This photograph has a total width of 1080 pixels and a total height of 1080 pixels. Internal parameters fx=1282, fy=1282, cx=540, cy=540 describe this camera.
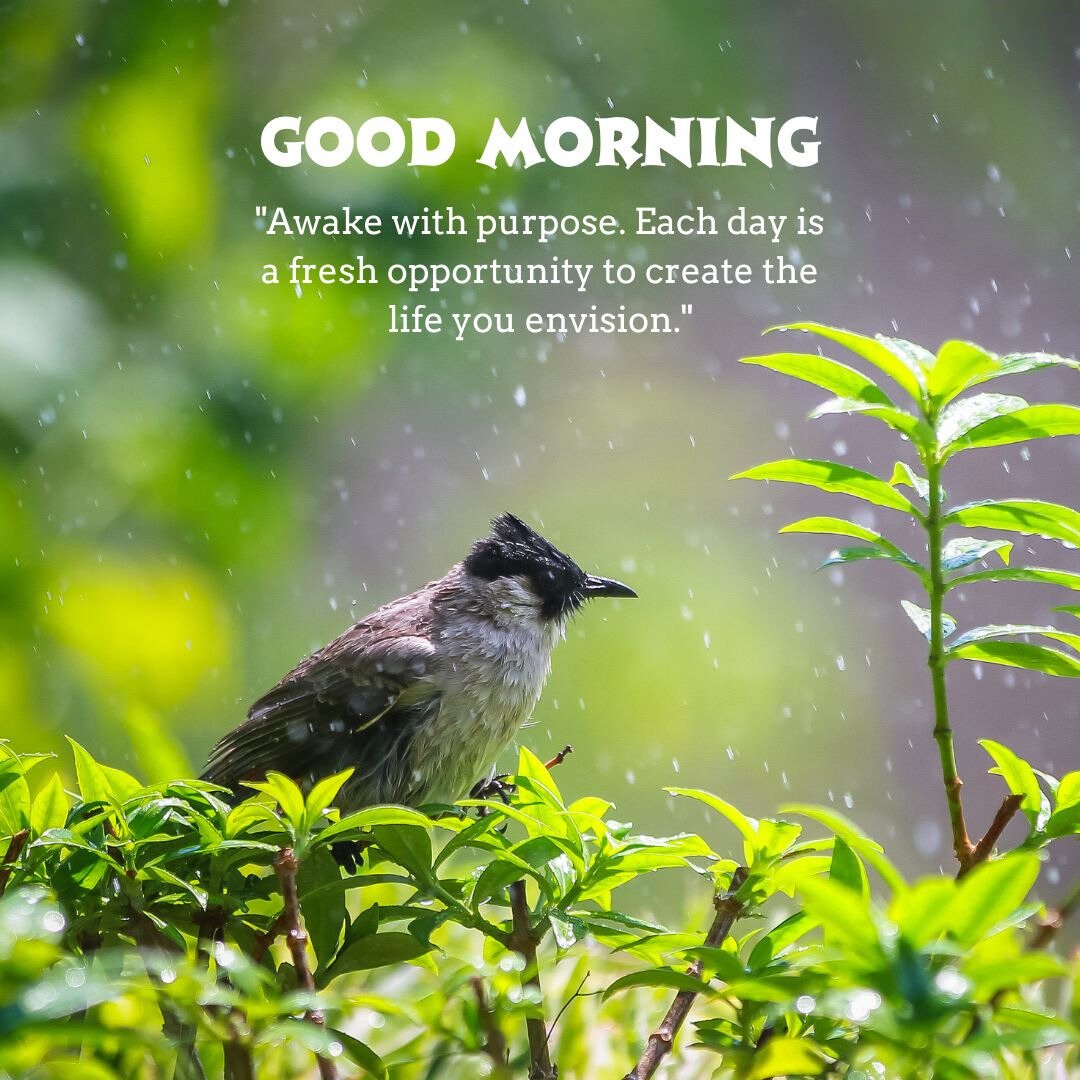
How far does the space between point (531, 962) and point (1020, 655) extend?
0.25 meters

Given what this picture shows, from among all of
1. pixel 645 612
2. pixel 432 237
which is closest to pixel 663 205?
pixel 645 612

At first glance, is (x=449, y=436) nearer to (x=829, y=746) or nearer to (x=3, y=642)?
(x=829, y=746)

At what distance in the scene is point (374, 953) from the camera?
22.8 inches

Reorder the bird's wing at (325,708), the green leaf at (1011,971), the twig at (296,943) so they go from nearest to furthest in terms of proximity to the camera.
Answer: the green leaf at (1011,971), the twig at (296,943), the bird's wing at (325,708)

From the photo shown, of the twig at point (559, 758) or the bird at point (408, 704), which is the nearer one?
the twig at point (559, 758)

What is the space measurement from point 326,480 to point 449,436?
0.59 metres

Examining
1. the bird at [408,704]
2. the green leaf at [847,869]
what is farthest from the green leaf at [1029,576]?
the bird at [408,704]

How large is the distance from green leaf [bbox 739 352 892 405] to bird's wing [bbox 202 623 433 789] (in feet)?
3.44

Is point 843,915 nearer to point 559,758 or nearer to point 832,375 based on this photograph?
point 832,375

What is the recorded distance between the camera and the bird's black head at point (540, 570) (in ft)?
6.15

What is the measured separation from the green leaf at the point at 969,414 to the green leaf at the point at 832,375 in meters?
0.03

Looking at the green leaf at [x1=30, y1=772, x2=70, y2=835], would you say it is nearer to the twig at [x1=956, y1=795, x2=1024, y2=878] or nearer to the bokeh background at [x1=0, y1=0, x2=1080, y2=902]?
the bokeh background at [x1=0, y1=0, x2=1080, y2=902]

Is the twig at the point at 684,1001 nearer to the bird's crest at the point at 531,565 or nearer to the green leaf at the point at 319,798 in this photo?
the green leaf at the point at 319,798

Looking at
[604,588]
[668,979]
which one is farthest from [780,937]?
[604,588]
